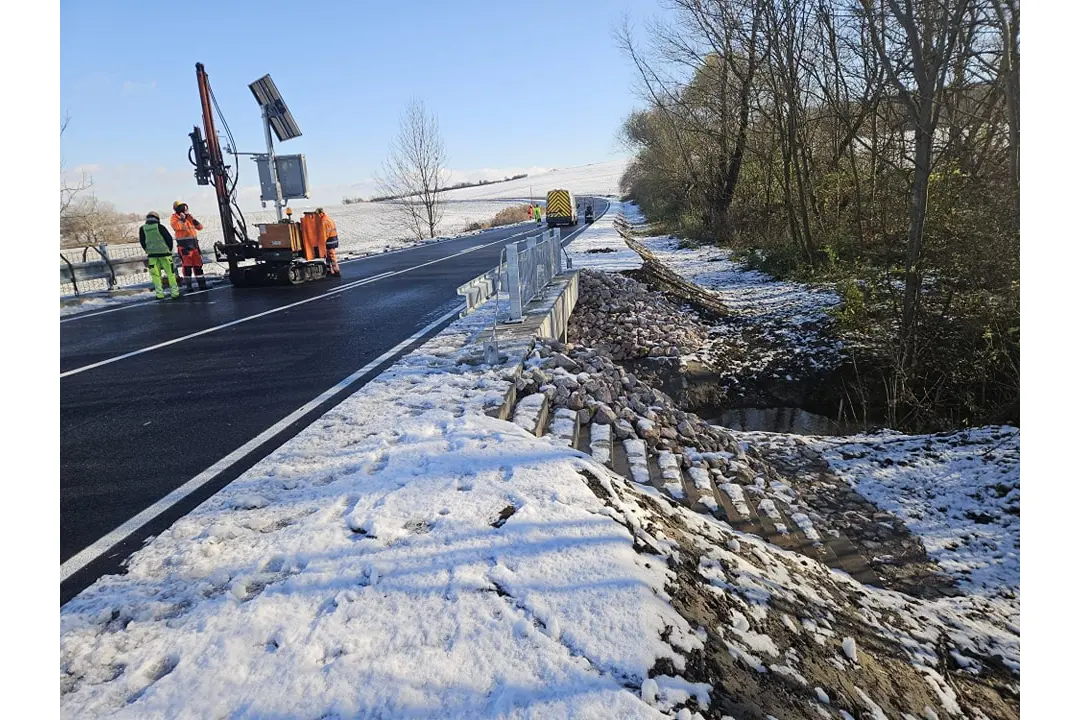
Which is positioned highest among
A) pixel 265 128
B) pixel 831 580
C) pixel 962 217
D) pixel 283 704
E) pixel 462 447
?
pixel 265 128

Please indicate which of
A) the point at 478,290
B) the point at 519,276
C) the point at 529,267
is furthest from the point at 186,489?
the point at 529,267

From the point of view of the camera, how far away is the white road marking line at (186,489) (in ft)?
10.3

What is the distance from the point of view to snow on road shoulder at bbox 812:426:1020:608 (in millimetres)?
4820

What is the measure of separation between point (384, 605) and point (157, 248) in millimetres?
13350

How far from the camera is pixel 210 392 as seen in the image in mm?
6000

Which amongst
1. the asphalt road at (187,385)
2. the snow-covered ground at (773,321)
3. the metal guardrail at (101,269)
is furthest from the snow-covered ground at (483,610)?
the metal guardrail at (101,269)

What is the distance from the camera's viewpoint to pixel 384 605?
262 centimetres

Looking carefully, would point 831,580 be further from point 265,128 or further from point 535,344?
point 265,128

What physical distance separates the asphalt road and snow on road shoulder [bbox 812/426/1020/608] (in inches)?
198

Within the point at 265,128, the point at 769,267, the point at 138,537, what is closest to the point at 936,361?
the point at 138,537

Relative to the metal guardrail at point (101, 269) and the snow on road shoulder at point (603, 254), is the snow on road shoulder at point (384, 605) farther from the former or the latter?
the metal guardrail at point (101, 269)

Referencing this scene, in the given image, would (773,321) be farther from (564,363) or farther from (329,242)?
(329,242)

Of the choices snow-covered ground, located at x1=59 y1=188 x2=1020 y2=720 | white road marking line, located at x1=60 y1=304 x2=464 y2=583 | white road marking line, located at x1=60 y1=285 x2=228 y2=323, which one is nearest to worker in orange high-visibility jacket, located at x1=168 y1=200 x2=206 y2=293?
white road marking line, located at x1=60 y1=285 x2=228 y2=323

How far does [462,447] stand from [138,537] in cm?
185
